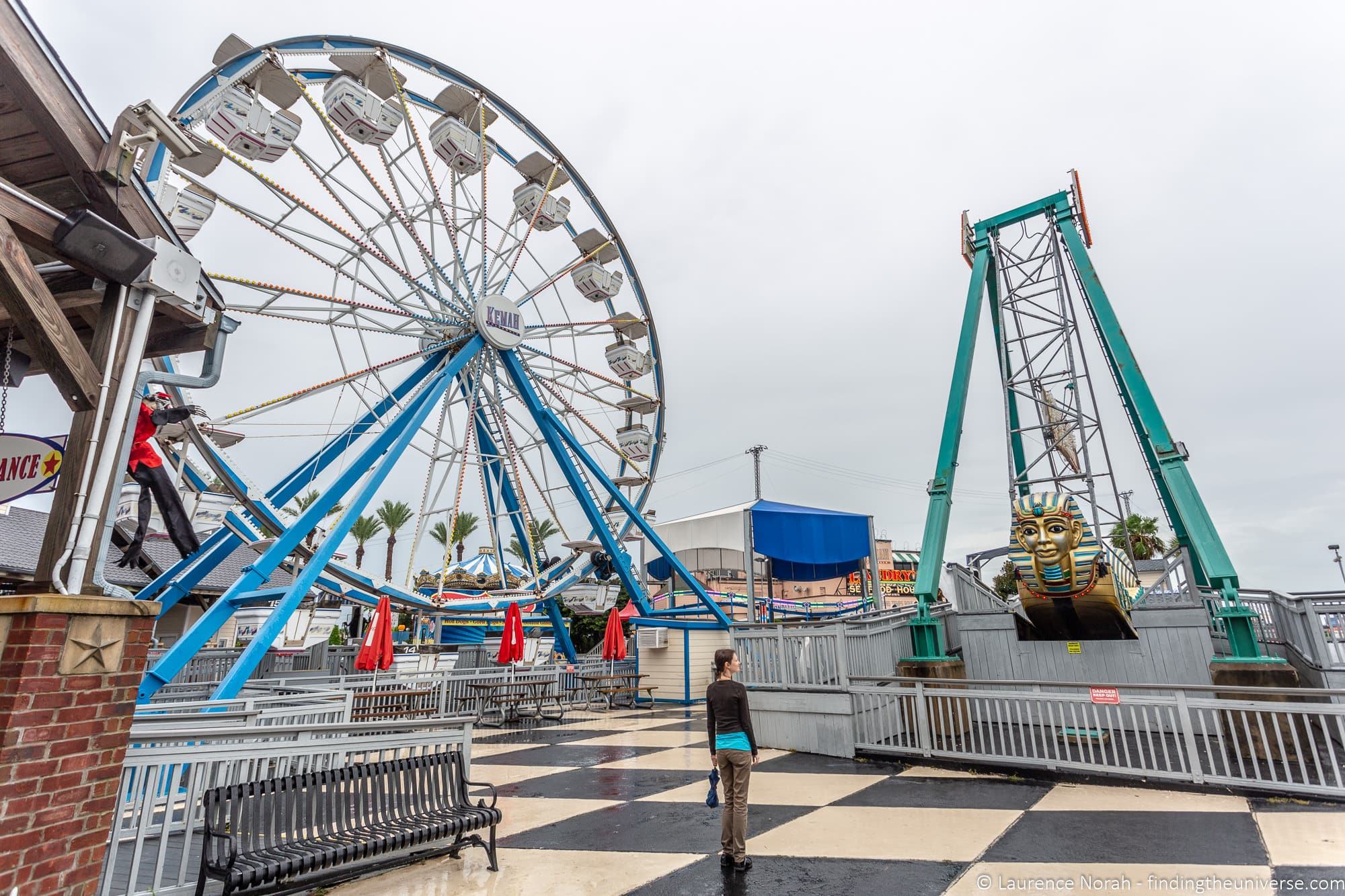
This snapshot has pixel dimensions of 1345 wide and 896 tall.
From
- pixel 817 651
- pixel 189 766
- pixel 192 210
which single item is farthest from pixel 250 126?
pixel 817 651

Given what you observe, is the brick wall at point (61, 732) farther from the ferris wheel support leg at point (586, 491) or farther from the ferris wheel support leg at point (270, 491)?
the ferris wheel support leg at point (586, 491)

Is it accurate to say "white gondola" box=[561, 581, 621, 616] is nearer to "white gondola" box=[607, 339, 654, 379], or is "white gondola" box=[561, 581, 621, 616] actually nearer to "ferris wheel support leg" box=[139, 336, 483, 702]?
"white gondola" box=[607, 339, 654, 379]

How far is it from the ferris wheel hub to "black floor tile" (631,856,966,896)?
11460mm

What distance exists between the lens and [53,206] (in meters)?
4.71

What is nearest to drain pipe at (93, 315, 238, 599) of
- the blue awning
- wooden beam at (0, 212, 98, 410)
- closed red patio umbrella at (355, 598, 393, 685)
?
wooden beam at (0, 212, 98, 410)

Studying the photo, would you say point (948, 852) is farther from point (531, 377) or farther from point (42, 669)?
point (531, 377)

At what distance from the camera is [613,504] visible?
17.7 metres

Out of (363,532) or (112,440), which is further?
(363,532)

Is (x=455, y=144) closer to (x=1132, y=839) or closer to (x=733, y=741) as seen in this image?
(x=733, y=741)

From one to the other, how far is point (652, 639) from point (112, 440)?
1771cm

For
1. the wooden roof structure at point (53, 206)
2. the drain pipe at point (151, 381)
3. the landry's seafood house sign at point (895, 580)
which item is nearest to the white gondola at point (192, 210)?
the wooden roof structure at point (53, 206)

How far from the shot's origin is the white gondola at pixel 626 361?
687 inches

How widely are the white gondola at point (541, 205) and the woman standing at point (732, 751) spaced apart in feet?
41.9

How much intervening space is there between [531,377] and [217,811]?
1242 centimetres
